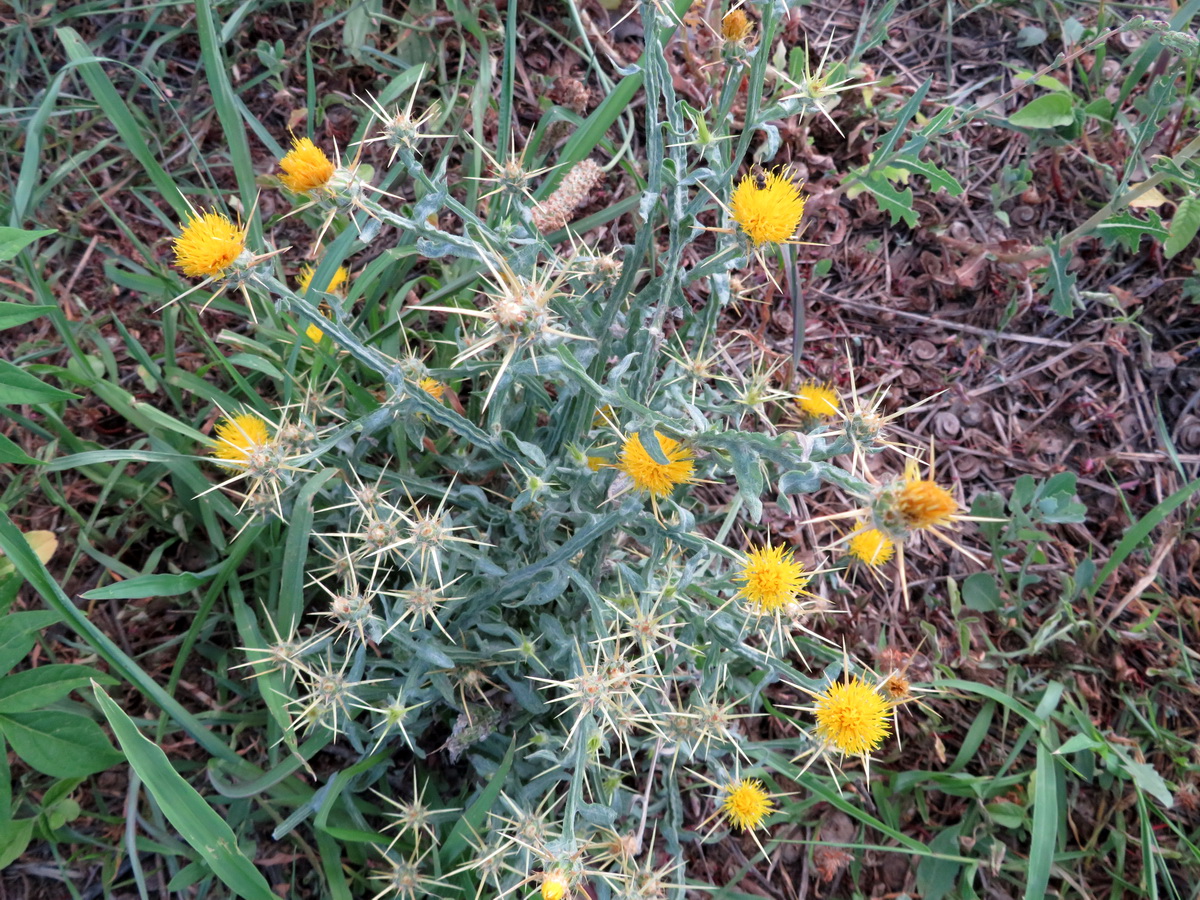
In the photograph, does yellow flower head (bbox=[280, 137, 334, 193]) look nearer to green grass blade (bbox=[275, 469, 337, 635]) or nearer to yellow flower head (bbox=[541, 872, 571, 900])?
green grass blade (bbox=[275, 469, 337, 635])

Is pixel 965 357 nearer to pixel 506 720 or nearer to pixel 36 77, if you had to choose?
pixel 506 720

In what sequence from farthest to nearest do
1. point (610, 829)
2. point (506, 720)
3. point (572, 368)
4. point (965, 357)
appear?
1. point (965, 357)
2. point (506, 720)
3. point (610, 829)
4. point (572, 368)

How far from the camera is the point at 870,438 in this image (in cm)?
136

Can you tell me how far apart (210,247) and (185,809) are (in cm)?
107

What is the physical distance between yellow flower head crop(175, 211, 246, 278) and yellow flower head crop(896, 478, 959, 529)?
1163 mm

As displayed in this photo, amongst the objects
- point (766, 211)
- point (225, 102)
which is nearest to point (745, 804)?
point (766, 211)

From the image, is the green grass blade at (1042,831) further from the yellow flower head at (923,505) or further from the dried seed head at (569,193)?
the dried seed head at (569,193)

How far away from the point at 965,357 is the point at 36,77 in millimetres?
3234

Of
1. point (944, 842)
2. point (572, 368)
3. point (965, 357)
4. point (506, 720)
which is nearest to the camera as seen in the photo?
point (572, 368)

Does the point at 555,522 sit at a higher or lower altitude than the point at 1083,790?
higher

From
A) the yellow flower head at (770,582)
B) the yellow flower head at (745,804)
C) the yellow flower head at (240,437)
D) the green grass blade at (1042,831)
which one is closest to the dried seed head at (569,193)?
the yellow flower head at (240,437)

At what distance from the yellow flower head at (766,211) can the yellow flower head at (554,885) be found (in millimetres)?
1142

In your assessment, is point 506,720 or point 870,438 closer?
point 870,438

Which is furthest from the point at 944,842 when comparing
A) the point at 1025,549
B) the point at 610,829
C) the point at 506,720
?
the point at 506,720
